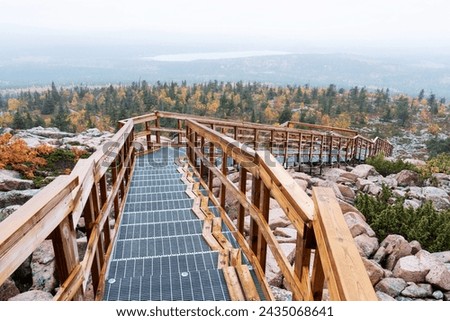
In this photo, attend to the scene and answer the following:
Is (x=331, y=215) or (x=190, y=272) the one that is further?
(x=190, y=272)

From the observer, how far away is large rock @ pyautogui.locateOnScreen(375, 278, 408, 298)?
16.7 ft

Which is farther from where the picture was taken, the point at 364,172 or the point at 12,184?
the point at 364,172

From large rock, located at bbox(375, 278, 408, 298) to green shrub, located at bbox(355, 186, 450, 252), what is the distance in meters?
2.10

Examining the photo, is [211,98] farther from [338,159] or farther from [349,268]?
[349,268]

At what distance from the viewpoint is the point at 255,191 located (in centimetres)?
350

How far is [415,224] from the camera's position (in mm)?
7379

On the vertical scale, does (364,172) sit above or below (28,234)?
below

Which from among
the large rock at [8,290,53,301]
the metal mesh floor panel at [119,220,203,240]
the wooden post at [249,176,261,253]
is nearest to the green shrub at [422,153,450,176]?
the metal mesh floor panel at [119,220,203,240]

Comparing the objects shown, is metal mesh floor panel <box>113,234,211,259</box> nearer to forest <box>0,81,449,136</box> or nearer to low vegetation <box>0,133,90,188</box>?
low vegetation <box>0,133,90,188</box>

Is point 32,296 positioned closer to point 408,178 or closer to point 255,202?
point 255,202

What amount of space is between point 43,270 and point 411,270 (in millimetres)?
5322

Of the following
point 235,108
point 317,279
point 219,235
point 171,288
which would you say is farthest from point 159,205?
point 235,108
